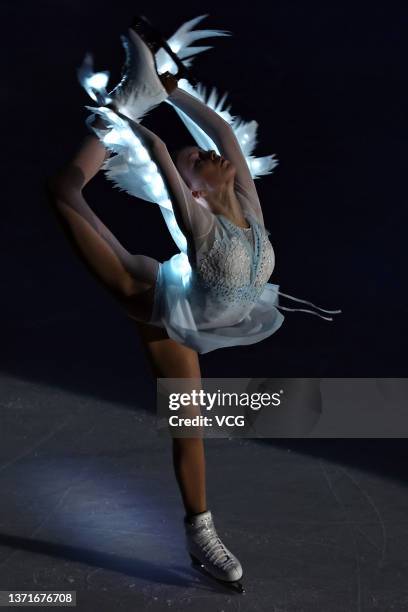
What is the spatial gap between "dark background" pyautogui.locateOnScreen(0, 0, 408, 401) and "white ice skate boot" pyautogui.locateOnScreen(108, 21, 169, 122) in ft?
5.29

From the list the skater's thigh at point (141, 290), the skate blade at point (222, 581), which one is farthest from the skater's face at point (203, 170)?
the skate blade at point (222, 581)

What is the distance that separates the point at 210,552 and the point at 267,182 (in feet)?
10.2

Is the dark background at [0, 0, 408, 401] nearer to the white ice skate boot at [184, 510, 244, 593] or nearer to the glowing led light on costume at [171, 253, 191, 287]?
the white ice skate boot at [184, 510, 244, 593]

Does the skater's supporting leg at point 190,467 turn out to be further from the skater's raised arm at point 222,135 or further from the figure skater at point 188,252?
the skater's raised arm at point 222,135

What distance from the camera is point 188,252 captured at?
87.5 inches

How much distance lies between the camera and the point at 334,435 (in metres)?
3.24

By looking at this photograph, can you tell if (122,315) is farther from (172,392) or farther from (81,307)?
(172,392)

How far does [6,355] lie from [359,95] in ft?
9.60

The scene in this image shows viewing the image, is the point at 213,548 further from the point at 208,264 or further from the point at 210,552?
the point at 208,264

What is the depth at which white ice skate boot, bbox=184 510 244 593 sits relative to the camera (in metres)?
2.35

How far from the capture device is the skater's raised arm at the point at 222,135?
2.44 meters

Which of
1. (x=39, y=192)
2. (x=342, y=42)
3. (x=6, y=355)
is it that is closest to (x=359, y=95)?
(x=342, y=42)

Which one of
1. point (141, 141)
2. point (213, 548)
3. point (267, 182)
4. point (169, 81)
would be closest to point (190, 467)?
point (213, 548)

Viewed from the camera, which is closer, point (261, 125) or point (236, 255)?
point (236, 255)
